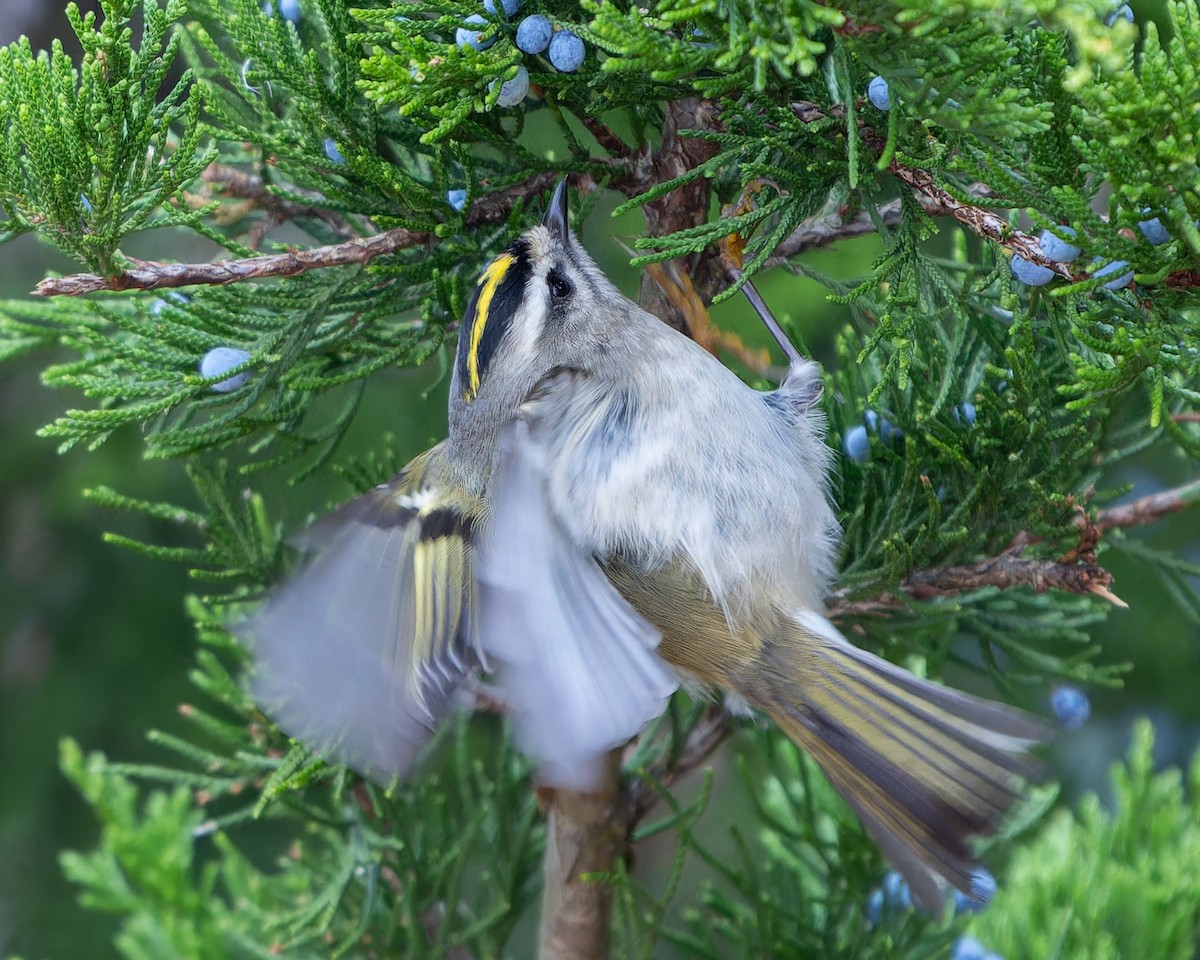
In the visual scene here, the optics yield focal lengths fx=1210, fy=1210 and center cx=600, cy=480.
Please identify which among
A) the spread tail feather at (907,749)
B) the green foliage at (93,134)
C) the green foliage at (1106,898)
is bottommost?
the green foliage at (1106,898)

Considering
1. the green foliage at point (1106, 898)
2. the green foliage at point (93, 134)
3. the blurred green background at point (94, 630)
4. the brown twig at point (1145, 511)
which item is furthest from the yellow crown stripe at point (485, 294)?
Answer: the blurred green background at point (94, 630)

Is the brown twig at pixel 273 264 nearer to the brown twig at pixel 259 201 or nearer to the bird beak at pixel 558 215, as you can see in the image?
the bird beak at pixel 558 215

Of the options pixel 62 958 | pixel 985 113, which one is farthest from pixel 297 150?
pixel 62 958

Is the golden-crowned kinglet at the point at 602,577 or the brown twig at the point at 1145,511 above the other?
the golden-crowned kinglet at the point at 602,577

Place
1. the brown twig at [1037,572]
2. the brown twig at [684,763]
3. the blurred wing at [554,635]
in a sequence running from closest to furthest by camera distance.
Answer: the blurred wing at [554,635] → the brown twig at [1037,572] → the brown twig at [684,763]

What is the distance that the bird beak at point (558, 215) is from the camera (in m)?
1.55

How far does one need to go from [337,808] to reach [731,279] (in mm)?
1024

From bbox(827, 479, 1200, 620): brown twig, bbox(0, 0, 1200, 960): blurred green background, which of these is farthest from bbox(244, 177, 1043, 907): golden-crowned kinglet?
bbox(0, 0, 1200, 960): blurred green background

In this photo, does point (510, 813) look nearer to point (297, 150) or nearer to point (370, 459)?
point (370, 459)

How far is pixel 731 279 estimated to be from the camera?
1.75 metres

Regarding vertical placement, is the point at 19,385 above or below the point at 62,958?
above

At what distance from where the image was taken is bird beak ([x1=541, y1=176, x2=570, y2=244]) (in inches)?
61.1

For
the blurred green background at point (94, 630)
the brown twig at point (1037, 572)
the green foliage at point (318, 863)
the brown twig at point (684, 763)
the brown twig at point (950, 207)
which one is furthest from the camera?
the blurred green background at point (94, 630)

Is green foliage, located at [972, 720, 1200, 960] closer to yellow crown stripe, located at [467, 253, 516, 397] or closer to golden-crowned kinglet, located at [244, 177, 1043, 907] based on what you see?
golden-crowned kinglet, located at [244, 177, 1043, 907]
